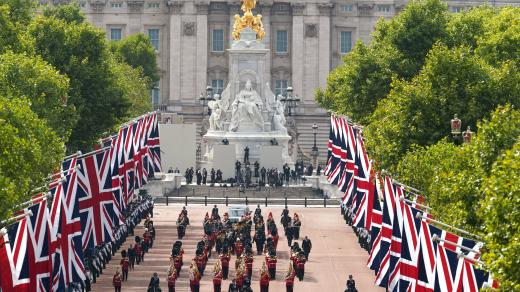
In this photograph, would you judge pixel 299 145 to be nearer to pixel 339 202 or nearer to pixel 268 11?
pixel 268 11

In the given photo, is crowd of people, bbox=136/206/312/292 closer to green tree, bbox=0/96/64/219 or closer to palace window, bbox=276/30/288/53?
green tree, bbox=0/96/64/219

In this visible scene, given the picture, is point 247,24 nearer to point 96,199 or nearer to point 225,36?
point 225,36

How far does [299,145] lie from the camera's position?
170875 mm

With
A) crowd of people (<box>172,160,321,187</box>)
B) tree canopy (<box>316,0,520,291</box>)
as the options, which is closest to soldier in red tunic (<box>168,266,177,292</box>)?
tree canopy (<box>316,0,520,291</box>)

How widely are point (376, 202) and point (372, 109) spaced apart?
26.9 meters

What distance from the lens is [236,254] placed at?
3068 inches

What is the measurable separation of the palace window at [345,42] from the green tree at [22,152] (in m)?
119

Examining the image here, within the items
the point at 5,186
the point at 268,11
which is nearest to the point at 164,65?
the point at 268,11

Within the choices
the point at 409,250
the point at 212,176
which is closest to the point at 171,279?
the point at 409,250

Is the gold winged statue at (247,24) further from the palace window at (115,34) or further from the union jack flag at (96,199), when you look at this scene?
the union jack flag at (96,199)

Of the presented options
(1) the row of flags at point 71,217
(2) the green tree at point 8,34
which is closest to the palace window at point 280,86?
(1) the row of flags at point 71,217

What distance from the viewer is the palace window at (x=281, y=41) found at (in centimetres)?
18112

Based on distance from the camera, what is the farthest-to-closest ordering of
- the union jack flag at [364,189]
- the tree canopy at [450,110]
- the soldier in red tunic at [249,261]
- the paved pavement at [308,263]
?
the union jack flag at [364,189]
the paved pavement at [308,263]
the soldier in red tunic at [249,261]
the tree canopy at [450,110]

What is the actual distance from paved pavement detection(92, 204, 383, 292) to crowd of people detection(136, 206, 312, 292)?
0.68 metres
